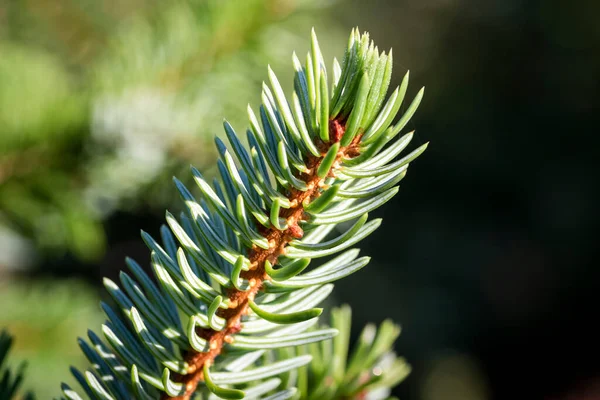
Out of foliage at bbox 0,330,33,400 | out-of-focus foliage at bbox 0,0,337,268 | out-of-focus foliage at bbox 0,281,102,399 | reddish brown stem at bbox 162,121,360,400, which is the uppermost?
out-of-focus foliage at bbox 0,0,337,268

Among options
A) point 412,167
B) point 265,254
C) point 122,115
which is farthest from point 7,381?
point 412,167

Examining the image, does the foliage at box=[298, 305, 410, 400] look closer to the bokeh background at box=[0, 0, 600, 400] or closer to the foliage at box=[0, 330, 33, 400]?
the foliage at box=[0, 330, 33, 400]

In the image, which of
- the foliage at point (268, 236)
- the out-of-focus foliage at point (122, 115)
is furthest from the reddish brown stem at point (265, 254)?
the out-of-focus foliage at point (122, 115)

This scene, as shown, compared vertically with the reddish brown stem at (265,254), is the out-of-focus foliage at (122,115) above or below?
above

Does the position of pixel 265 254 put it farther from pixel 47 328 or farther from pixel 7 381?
pixel 47 328

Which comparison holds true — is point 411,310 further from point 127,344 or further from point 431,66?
point 127,344

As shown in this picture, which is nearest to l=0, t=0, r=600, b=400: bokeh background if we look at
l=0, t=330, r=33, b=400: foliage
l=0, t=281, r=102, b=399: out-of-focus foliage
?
l=0, t=281, r=102, b=399: out-of-focus foliage

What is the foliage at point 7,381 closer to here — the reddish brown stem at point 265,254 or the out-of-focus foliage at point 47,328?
the reddish brown stem at point 265,254
